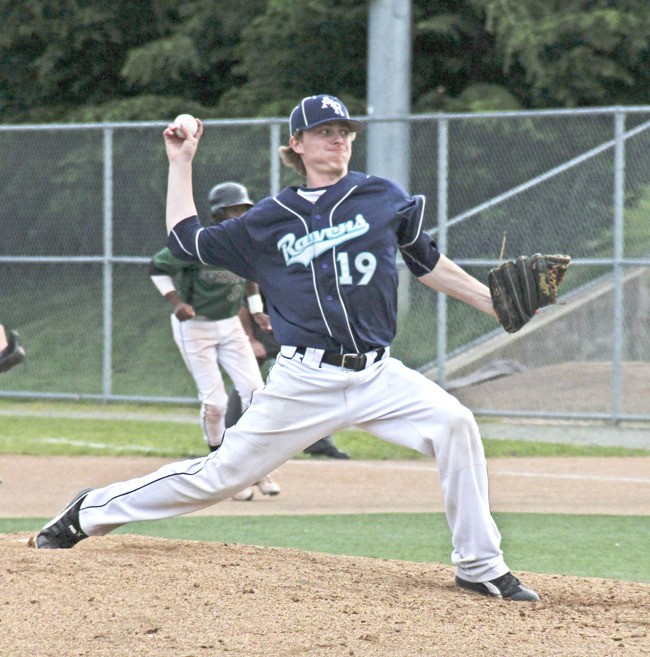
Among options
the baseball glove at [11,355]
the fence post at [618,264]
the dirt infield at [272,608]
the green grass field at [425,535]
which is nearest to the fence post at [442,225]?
the fence post at [618,264]

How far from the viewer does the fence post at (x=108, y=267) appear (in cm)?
1332

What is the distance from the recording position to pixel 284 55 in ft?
57.6

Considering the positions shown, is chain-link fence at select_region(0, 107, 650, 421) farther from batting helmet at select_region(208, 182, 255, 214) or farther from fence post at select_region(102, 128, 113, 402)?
batting helmet at select_region(208, 182, 255, 214)

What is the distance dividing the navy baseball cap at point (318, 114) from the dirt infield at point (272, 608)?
6.02ft

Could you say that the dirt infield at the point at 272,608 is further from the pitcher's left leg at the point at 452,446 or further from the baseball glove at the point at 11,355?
the baseball glove at the point at 11,355

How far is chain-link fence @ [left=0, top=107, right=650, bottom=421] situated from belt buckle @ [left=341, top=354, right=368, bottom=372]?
686 cm

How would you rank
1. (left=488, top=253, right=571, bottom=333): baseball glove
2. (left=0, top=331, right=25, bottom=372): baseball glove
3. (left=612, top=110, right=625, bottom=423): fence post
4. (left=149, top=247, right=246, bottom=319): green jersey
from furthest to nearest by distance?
(left=612, top=110, right=625, bottom=423): fence post → (left=149, top=247, right=246, bottom=319): green jersey → (left=0, top=331, right=25, bottom=372): baseball glove → (left=488, top=253, right=571, bottom=333): baseball glove

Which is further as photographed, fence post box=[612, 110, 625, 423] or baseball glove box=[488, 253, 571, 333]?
fence post box=[612, 110, 625, 423]

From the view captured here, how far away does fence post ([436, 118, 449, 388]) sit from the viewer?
39.8 ft

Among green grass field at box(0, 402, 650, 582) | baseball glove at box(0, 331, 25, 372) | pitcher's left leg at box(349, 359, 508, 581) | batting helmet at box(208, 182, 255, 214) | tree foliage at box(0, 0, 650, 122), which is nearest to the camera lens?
pitcher's left leg at box(349, 359, 508, 581)

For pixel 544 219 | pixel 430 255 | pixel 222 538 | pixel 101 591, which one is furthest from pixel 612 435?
pixel 101 591

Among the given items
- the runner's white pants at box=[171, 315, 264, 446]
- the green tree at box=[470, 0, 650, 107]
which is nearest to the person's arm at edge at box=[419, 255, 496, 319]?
the runner's white pants at box=[171, 315, 264, 446]

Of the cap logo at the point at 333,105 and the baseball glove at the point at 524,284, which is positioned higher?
the cap logo at the point at 333,105

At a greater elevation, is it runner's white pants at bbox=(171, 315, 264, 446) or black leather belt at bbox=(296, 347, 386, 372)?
black leather belt at bbox=(296, 347, 386, 372)
